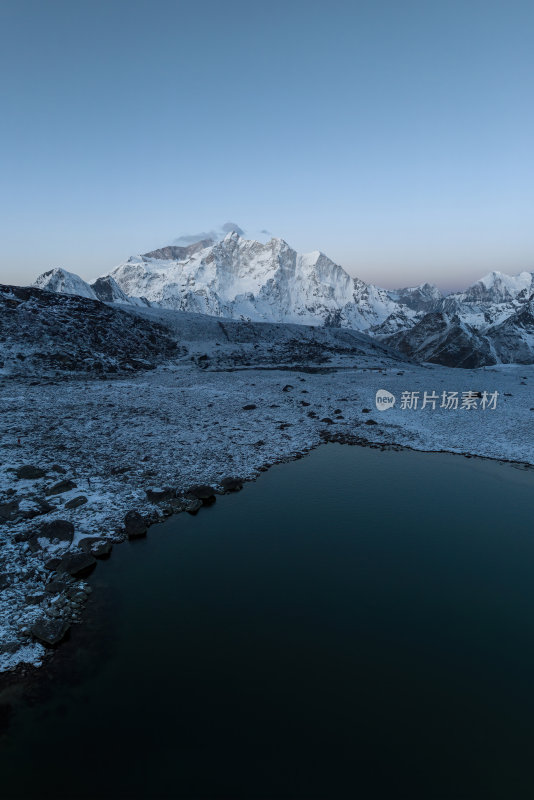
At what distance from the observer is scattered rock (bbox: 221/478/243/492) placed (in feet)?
77.4

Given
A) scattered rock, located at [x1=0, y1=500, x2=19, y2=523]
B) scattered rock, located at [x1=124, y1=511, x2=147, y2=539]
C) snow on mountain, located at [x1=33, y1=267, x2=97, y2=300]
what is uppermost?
snow on mountain, located at [x1=33, y1=267, x2=97, y2=300]

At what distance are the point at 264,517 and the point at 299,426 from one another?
50.5 feet

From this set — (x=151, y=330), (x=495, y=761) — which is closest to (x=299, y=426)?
(x=495, y=761)

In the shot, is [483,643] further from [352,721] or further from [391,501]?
[391,501]

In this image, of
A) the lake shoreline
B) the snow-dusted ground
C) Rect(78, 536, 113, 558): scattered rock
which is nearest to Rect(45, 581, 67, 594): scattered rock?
the snow-dusted ground

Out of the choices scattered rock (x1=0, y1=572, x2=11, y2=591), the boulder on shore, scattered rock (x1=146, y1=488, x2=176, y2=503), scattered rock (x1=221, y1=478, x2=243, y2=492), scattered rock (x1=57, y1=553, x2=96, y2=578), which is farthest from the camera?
scattered rock (x1=221, y1=478, x2=243, y2=492)

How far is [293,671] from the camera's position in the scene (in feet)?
38.8

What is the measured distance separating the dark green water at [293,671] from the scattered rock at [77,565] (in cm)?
50

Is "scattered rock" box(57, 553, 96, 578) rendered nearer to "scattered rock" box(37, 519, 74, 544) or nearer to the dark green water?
the dark green water

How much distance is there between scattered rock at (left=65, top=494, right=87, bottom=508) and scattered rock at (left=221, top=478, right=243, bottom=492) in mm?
7260

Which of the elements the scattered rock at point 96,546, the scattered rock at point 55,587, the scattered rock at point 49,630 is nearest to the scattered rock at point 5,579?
the scattered rock at point 55,587
